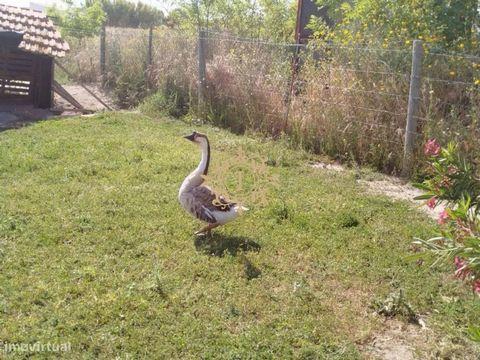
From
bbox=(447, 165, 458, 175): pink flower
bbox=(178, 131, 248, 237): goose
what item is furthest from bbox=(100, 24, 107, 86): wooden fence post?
bbox=(447, 165, 458, 175): pink flower

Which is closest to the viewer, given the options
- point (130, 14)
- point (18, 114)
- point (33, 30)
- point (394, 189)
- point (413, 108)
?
point (394, 189)

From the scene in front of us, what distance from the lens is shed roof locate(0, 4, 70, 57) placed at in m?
12.1

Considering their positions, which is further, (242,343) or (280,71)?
(280,71)

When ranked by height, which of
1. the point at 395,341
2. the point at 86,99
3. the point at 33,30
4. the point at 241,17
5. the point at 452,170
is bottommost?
the point at 395,341

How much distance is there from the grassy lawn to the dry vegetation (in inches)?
51.4

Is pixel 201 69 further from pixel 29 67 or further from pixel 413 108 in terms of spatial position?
pixel 413 108

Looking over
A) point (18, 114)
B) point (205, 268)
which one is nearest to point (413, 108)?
point (205, 268)

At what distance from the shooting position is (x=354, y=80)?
8.58m

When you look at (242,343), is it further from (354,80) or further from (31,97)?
(31,97)

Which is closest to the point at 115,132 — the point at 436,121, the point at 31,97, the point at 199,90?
the point at 199,90

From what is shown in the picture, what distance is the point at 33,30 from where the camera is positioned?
42.3 feet

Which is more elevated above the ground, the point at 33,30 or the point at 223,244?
the point at 33,30

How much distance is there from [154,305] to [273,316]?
89 cm

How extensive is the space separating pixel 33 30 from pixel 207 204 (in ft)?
32.7
